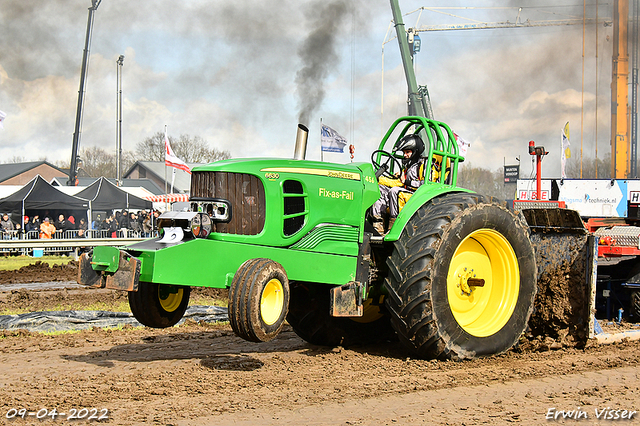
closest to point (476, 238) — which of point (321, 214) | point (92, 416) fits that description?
point (321, 214)

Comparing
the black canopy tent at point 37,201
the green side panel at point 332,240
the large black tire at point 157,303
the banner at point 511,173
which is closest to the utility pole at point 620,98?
the banner at point 511,173

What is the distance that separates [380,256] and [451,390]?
5.25 feet

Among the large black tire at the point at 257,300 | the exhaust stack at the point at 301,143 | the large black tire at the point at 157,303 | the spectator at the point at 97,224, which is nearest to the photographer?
the large black tire at the point at 257,300

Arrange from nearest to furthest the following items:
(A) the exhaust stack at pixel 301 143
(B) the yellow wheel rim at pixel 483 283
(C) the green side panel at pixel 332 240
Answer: (C) the green side panel at pixel 332 240, (A) the exhaust stack at pixel 301 143, (B) the yellow wheel rim at pixel 483 283

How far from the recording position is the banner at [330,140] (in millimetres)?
19734

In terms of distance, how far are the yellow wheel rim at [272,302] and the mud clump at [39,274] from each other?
11054 mm

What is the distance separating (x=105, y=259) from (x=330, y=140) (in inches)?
605

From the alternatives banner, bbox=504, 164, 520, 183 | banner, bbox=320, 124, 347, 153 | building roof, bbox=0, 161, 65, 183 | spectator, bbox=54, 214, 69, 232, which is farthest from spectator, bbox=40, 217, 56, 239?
banner, bbox=504, 164, 520, 183

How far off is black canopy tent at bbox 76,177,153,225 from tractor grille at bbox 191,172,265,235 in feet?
68.9

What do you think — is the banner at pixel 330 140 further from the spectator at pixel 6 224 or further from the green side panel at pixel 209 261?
the green side panel at pixel 209 261

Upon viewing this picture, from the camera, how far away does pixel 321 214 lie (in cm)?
554

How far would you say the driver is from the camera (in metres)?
6.19

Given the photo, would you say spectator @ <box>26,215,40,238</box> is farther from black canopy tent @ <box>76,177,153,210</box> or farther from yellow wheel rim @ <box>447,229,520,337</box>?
yellow wheel rim @ <box>447,229,520,337</box>

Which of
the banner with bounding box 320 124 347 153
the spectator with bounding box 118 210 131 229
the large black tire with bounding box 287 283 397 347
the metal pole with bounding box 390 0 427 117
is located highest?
the metal pole with bounding box 390 0 427 117
